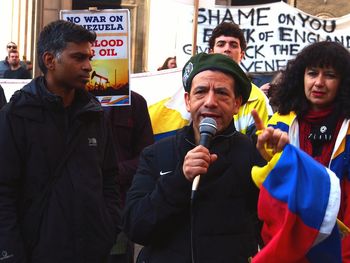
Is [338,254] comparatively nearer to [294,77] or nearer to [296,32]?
[294,77]

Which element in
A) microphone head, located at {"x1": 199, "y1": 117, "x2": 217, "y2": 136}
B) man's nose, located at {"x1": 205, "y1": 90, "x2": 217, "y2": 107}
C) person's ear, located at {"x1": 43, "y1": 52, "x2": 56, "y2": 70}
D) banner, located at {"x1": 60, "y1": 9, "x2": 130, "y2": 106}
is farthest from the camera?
banner, located at {"x1": 60, "y1": 9, "x2": 130, "y2": 106}

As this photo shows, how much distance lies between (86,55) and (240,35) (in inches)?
75.5

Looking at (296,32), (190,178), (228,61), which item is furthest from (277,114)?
(296,32)

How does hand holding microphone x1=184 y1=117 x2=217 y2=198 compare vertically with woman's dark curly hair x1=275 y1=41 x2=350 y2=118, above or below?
below

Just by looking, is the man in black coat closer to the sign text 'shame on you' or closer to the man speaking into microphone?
the man speaking into microphone

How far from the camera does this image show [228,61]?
3068mm

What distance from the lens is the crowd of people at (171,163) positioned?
2.89m

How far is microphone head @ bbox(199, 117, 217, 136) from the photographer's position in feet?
9.29

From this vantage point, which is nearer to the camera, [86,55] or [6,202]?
[6,202]

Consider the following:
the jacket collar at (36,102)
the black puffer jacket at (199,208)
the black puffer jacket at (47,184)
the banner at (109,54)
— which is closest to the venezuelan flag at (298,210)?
the black puffer jacket at (199,208)

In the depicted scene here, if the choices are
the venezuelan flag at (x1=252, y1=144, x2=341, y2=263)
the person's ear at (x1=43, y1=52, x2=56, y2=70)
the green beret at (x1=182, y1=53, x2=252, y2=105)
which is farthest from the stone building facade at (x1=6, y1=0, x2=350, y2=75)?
the venezuelan flag at (x1=252, y1=144, x2=341, y2=263)

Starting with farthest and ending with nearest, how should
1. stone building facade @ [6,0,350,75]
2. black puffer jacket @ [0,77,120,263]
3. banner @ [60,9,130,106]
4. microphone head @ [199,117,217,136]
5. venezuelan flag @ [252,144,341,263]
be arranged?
1. stone building facade @ [6,0,350,75]
2. banner @ [60,9,130,106]
3. black puffer jacket @ [0,77,120,263]
4. microphone head @ [199,117,217,136]
5. venezuelan flag @ [252,144,341,263]

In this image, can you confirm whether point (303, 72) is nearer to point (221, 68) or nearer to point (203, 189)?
point (221, 68)

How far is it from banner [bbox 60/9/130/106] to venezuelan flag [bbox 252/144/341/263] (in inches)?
99.0
